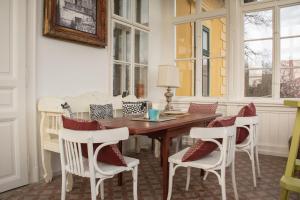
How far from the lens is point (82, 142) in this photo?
63.9 inches

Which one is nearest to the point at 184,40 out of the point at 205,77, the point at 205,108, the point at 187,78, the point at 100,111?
the point at 187,78

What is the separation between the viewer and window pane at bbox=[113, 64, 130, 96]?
13.7ft

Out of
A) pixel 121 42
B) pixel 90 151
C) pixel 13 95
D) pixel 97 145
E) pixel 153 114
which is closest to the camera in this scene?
pixel 90 151

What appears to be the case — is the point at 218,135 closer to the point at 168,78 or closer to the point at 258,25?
the point at 168,78

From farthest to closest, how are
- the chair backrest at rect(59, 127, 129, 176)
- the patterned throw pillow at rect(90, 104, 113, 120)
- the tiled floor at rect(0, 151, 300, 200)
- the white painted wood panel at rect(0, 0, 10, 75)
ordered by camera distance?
1. the patterned throw pillow at rect(90, 104, 113, 120)
2. the white painted wood panel at rect(0, 0, 10, 75)
3. the tiled floor at rect(0, 151, 300, 200)
4. the chair backrest at rect(59, 127, 129, 176)

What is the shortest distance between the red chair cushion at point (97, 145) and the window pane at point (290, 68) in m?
3.43

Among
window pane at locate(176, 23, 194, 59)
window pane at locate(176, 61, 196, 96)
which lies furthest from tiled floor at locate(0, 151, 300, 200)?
window pane at locate(176, 23, 194, 59)

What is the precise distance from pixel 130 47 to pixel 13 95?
2287 mm

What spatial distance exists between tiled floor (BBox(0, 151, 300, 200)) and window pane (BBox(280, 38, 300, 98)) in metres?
1.44

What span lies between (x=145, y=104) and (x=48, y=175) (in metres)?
1.91

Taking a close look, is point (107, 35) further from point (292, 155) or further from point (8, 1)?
point (292, 155)

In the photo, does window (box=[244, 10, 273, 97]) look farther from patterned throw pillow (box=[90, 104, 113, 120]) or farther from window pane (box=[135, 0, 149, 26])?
patterned throw pillow (box=[90, 104, 113, 120])

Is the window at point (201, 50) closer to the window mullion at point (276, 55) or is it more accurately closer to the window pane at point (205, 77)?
the window pane at point (205, 77)

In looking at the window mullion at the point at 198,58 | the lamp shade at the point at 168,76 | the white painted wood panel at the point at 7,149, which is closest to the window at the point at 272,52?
the window mullion at the point at 198,58
